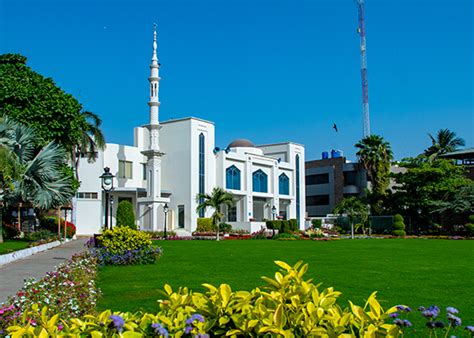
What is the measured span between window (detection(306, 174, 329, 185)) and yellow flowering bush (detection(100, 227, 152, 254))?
54625 millimetres

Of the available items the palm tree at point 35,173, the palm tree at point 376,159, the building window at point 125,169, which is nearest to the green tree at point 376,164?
the palm tree at point 376,159

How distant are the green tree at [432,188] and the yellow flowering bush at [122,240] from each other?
34.3 m

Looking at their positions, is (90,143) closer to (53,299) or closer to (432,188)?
(432,188)

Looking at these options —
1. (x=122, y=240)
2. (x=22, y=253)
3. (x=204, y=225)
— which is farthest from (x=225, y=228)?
(x=122, y=240)

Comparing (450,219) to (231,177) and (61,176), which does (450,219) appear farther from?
(61,176)

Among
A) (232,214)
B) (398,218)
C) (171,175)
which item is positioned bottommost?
(398,218)

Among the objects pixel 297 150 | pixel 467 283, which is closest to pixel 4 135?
pixel 467 283

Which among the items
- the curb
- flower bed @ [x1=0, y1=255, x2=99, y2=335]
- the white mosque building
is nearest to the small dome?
the white mosque building

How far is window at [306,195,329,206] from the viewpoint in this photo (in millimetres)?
70056

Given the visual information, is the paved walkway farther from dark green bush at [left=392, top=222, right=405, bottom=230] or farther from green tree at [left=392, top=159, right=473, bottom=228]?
green tree at [left=392, top=159, right=473, bottom=228]

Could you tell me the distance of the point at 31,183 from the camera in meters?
25.7

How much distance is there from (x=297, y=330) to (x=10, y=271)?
14.1 meters

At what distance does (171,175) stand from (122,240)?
115 ft

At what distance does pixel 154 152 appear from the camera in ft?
157
